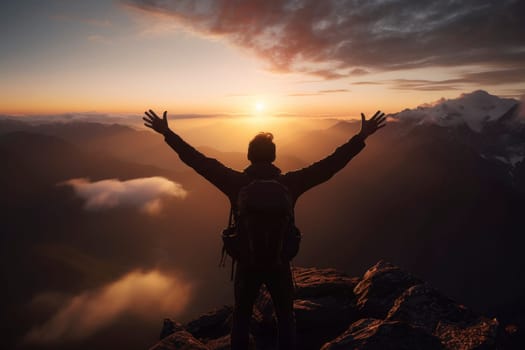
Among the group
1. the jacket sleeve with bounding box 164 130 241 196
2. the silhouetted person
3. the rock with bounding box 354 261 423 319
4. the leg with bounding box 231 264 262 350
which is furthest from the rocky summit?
the jacket sleeve with bounding box 164 130 241 196

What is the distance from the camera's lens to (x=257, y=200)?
5.85m

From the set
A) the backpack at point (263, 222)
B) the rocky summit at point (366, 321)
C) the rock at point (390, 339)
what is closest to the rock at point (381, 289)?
the rocky summit at point (366, 321)

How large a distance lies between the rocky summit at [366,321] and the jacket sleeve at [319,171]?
13.5ft

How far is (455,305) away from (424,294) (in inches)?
39.0

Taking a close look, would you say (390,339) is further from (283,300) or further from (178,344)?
(178,344)

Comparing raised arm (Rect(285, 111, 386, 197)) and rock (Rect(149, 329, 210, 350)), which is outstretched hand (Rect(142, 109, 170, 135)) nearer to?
raised arm (Rect(285, 111, 386, 197))

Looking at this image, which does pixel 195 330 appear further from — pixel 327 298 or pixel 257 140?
pixel 257 140

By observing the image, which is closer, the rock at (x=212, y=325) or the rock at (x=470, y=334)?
the rock at (x=470, y=334)

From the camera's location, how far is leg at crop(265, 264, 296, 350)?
646 cm

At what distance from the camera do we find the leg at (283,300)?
646cm

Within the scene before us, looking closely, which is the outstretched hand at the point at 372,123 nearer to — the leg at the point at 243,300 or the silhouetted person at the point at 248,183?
the silhouetted person at the point at 248,183

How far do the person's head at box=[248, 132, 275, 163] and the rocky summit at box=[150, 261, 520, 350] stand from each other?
5.00m

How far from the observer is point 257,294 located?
262 inches

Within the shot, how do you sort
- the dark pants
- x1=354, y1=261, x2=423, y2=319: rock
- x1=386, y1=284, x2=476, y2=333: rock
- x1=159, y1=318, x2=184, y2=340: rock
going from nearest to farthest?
the dark pants
x1=386, y1=284, x2=476, y2=333: rock
x1=354, y1=261, x2=423, y2=319: rock
x1=159, y1=318, x2=184, y2=340: rock
